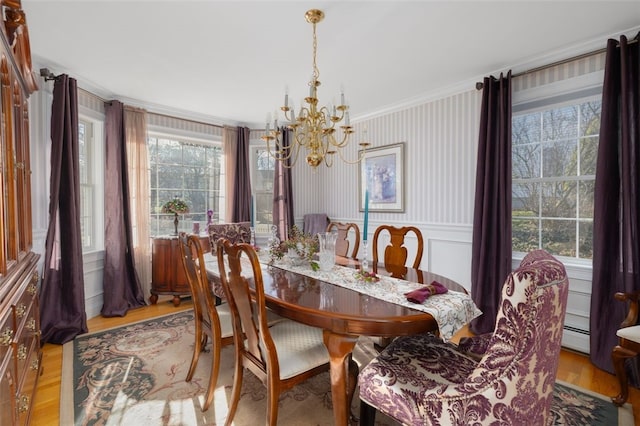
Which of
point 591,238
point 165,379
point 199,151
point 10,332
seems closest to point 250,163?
point 199,151

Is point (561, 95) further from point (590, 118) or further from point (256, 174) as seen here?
point (256, 174)

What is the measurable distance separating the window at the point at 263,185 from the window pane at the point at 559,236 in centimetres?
357

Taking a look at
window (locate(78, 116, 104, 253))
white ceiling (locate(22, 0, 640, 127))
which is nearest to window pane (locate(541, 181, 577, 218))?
white ceiling (locate(22, 0, 640, 127))

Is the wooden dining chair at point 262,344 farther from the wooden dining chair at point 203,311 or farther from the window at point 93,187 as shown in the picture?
the window at point 93,187

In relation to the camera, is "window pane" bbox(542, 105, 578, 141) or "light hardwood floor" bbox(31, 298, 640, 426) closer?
"light hardwood floor" bbox(31, 298, 640, 426)

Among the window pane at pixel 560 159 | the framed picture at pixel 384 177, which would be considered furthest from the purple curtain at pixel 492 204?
the framed picture at pixel 384 177

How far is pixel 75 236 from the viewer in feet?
9.71

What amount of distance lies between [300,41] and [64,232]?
278 cm

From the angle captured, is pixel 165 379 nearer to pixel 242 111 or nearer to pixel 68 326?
pixel 68 326

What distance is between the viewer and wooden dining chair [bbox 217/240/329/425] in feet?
4.70

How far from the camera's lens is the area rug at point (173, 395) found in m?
1.81

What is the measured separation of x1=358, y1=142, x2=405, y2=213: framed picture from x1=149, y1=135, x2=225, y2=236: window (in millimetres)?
2161

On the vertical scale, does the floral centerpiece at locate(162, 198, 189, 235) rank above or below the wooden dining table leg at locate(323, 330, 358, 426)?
above

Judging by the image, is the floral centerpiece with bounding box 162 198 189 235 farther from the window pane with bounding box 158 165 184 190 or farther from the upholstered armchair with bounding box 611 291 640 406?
the upholstered armchair with bounding box 611 291 640 406
